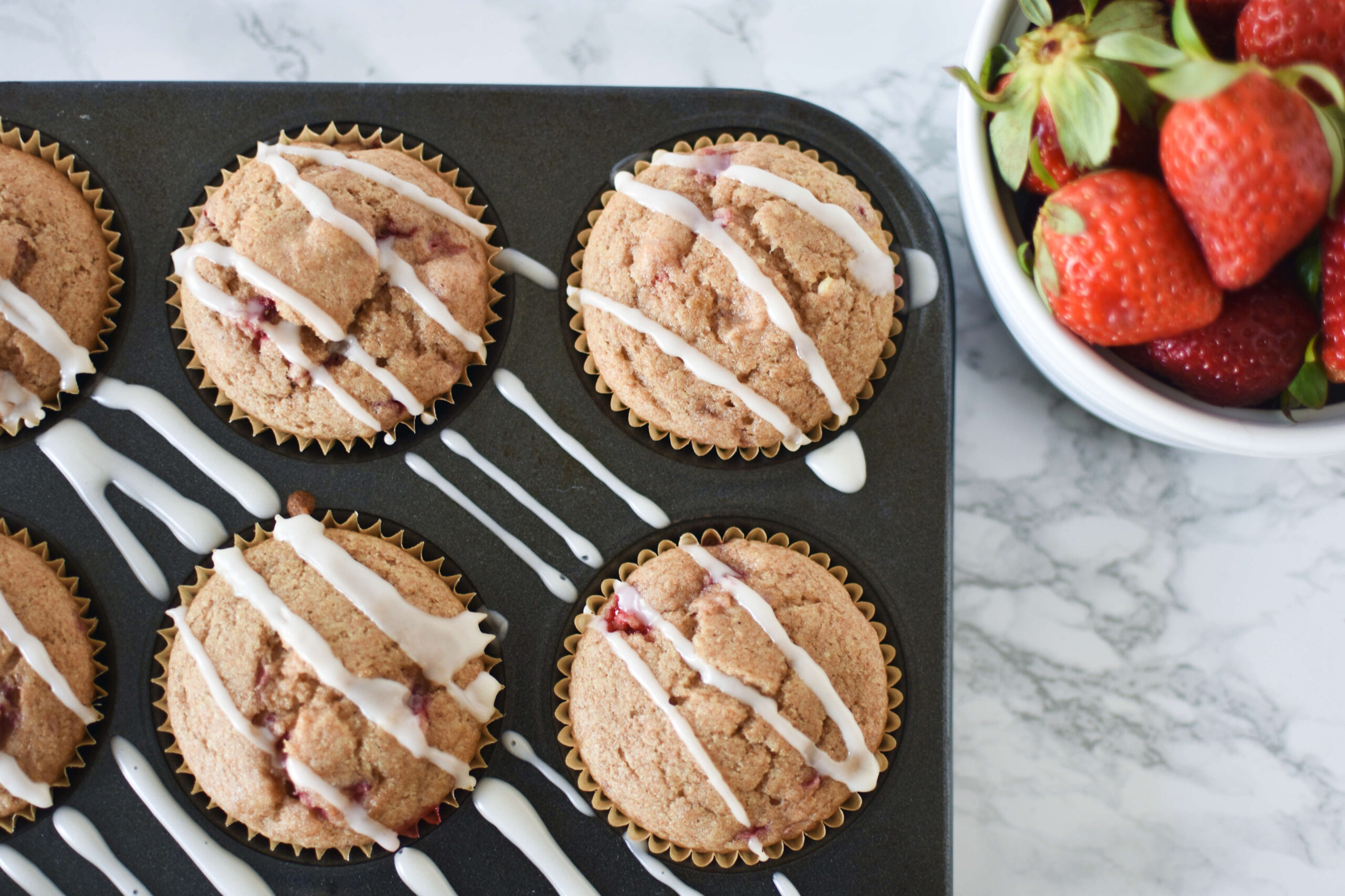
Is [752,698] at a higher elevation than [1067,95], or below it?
below

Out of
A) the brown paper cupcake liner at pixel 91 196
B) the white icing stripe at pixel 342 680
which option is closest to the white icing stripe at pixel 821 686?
the white icing stripe at pixel 342 680

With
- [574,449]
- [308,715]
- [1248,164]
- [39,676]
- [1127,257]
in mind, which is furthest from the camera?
[574,449]

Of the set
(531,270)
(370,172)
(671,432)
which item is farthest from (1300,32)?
(370,172)

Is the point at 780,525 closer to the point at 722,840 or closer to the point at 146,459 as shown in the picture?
the point at 722,840

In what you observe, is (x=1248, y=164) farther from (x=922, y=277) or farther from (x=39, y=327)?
(x=39, y=327)

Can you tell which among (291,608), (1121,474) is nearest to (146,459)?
(291,608)

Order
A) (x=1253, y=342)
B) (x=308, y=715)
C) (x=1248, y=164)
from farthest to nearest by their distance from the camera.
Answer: (x=308, y=715) < (x=1253, y=342) < (x=1248, y=164)

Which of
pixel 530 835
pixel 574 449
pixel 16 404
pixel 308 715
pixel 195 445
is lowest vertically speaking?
pixel 530 835

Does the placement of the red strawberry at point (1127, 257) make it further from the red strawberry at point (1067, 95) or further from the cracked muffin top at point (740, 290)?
the cracked muffin top at point (740, 290)
